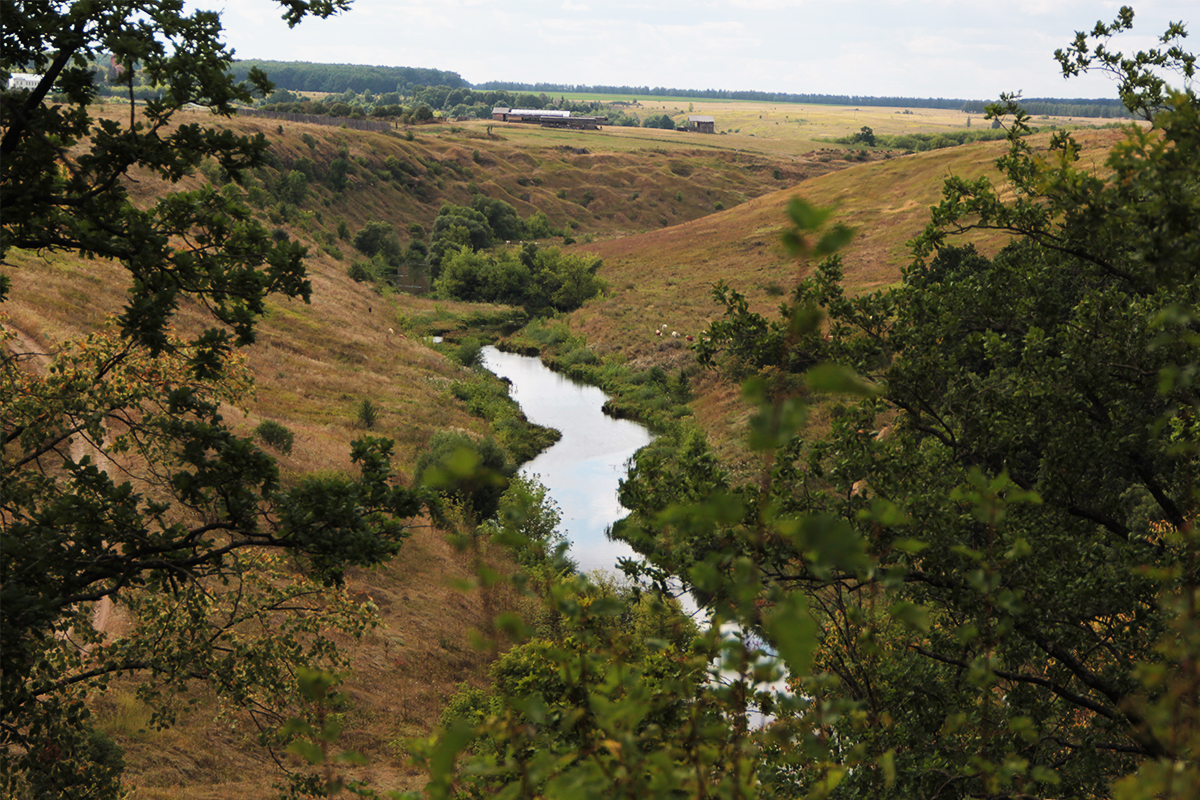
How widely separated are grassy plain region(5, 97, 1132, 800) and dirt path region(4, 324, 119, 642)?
34.2 inches

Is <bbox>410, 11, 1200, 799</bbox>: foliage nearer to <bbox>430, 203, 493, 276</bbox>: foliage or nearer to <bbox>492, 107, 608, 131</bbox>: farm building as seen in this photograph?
<bbox>430, 203, 493, 276</bbox>: foliage

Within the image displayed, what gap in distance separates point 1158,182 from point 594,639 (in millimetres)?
3843

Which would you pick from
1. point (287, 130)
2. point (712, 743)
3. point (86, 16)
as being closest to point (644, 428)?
point (86, 16)

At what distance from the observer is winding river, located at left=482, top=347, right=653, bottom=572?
3424 centimetres

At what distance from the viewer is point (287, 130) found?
10469 cm

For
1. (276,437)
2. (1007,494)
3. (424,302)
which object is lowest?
(424,302)

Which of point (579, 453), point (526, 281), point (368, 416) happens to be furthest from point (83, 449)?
point (526, 281)

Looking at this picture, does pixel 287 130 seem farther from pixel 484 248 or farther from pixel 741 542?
pixel 741 542

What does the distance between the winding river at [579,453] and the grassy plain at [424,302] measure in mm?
3821

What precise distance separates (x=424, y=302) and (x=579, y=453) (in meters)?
32.4

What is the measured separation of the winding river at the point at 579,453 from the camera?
3424 cm

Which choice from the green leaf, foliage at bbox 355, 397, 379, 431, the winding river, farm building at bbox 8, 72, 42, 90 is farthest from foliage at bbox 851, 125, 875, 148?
the green leaf

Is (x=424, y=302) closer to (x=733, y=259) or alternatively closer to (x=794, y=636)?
(x=733, y=259)

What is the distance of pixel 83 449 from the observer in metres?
21.8
